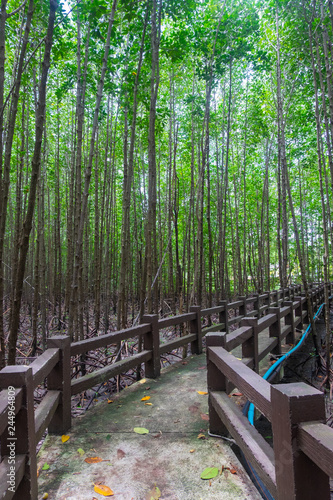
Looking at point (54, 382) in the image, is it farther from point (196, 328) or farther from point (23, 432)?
point (196, 328)

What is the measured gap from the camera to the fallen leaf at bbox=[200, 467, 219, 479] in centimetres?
A: 199

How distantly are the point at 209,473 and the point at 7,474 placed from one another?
124 cm

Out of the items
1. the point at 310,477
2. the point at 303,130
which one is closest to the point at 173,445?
the point at 310,477

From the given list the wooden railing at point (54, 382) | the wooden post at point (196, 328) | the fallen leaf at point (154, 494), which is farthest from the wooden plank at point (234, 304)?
the fallen leaf at point (154, 494)

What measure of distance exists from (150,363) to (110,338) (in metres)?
0.97

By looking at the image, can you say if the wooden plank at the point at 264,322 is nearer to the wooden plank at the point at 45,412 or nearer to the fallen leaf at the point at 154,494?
the fallen leaf at the point at 154,494

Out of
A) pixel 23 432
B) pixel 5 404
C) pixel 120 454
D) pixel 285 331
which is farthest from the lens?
pixel 285 331

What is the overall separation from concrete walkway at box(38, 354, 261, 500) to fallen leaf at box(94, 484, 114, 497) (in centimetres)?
3

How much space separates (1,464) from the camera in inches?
58.4

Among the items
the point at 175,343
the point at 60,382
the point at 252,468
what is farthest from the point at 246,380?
the point at 175,343

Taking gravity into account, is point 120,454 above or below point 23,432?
below

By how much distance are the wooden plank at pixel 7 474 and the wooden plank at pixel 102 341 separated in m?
1.17

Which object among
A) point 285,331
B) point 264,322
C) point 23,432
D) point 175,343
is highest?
point 264,322

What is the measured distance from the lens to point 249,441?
1.80 meters
